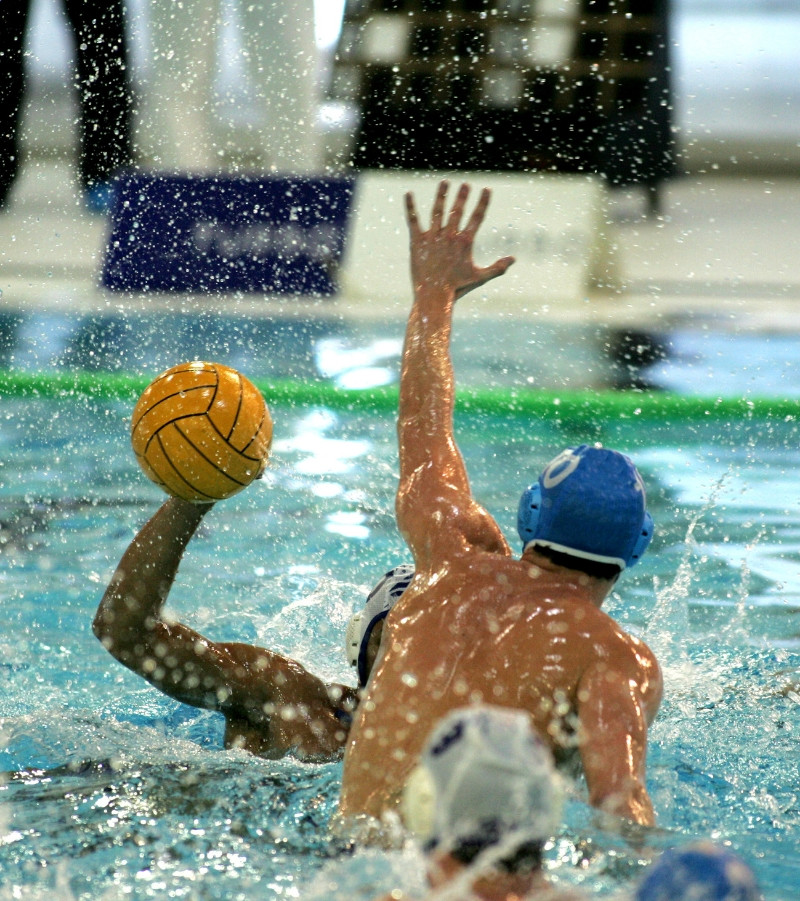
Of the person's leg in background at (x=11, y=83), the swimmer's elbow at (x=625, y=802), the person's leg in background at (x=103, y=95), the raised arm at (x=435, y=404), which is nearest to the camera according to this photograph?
the swimmer's elbow at (x=625, y=802)

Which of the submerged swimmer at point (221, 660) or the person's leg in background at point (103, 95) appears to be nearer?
the submerged swimmer at point (221, 660)

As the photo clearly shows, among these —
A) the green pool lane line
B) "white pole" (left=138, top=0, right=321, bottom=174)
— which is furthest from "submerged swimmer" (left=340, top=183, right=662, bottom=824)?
"white pole" (left=138, top=0, right=321, bottom=174)

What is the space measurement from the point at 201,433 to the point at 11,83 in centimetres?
1034

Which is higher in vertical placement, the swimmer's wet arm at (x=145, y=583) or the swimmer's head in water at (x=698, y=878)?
the swimmer's head in water at (x=698, y=878)

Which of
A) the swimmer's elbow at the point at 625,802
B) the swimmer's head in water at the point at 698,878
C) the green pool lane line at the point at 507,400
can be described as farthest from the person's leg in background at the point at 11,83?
the swimmer's head in water at the point at 698,878

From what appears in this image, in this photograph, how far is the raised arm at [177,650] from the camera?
87.2 inches

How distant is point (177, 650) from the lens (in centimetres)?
231

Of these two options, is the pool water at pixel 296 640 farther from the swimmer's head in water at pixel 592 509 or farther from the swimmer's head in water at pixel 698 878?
the swimmer's head in water at pixel 698 878

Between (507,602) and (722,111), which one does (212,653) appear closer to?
(507,602)

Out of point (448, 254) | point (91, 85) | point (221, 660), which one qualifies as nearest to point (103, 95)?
point (91, 85)

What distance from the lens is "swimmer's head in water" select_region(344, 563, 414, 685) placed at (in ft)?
7.26

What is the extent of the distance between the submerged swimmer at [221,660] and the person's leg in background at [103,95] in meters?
8.17

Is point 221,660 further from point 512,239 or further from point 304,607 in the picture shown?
point 512,239

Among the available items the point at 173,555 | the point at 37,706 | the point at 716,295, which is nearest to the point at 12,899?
the point at 173,555
